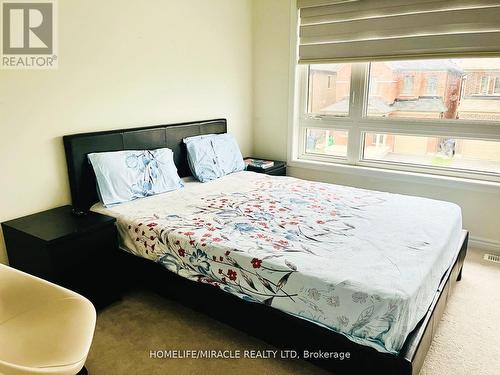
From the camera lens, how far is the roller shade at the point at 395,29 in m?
2.92

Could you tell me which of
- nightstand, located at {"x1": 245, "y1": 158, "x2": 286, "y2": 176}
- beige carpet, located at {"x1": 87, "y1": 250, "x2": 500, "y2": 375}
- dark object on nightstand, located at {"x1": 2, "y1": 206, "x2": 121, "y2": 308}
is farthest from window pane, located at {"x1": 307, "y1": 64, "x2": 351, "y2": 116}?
dark object on nightstand, located at {"x1": 2, "y1": 206, "x2": 121, "y2": 308}

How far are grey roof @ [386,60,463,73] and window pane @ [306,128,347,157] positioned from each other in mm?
789

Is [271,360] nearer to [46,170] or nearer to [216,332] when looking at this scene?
[216,332]

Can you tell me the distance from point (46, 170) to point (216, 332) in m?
1.56

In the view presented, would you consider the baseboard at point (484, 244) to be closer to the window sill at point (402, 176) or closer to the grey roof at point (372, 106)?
the window sill at point (402, 176)

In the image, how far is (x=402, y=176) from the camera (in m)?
3.50

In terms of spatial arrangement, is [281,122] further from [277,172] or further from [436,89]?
[436,89]

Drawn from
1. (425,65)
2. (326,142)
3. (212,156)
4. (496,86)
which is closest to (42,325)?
(212,156)

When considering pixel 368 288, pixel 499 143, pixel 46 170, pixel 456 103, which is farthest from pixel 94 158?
pixel 499 143

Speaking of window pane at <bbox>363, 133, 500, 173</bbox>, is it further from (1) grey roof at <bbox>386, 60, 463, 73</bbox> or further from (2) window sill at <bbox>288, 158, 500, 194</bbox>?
(1) grey roof at <bbox>386, 60, 463, 73</bbox>

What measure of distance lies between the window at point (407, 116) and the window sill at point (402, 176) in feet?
0.27

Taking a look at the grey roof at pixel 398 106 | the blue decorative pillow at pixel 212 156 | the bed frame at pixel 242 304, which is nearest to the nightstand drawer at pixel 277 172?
the blue decorative pillow at pixel 212 156

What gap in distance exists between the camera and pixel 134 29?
9.57 ft

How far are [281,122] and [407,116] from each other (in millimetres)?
1308
